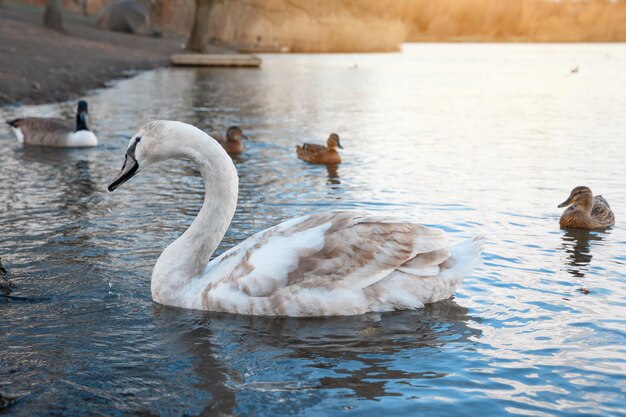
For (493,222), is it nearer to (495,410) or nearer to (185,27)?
(495,410)

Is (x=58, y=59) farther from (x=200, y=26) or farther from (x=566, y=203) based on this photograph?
(x=566, y=203)

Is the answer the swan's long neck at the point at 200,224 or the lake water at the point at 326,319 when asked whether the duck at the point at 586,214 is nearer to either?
the lake water at the point at 326,319

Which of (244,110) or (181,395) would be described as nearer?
(181,395)

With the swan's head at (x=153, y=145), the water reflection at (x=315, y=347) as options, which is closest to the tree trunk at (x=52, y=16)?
the swan's head at (x=153, y=145)

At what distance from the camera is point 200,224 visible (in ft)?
23.2

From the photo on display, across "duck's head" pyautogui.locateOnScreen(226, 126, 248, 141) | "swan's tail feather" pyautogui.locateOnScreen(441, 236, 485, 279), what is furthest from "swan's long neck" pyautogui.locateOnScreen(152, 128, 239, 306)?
"duck's head" pyautogui.locateOnScreen(226, 126, 248, 141)

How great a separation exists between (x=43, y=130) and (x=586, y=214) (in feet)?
32.6

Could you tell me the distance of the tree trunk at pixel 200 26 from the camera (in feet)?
155

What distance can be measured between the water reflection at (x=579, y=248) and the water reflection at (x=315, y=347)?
69.4 inches

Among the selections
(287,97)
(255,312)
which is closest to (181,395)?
(255,312)

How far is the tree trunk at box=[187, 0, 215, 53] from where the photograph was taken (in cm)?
4728

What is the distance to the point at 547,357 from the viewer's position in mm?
5941

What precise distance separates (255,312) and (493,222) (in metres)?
4.46

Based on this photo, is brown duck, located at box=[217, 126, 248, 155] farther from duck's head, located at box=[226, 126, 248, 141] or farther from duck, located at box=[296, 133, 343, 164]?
duck, located at box=[296, 133, 343, 164]
